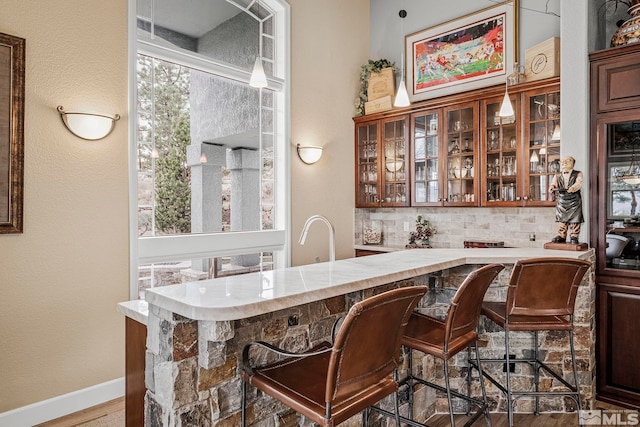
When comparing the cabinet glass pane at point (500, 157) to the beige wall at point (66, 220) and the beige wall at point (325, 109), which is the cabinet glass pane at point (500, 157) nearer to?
the beige wall at point (325, 109)

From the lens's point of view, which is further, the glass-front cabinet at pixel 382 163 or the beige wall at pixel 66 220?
the glass-front cabinet at pixel 382 163

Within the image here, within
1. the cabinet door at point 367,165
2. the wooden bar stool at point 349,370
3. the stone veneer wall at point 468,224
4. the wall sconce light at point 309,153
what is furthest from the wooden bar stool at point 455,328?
the cabinet door at point 367,165

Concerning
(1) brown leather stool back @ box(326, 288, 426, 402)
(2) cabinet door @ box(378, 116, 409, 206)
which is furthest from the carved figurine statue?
(1) brown leather stool back @ box(326, 288, 426, 402)

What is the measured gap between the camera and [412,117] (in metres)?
4.64

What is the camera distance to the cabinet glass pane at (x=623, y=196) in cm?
289

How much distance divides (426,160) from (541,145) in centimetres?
117

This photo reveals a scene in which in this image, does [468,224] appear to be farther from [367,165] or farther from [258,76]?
[258,76]

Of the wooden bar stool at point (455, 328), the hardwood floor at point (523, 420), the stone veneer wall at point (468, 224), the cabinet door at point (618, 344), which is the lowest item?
the hardwood floor at point (523, 420)

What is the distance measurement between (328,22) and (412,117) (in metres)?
1.55

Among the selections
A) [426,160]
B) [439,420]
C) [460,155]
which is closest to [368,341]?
[439,420]

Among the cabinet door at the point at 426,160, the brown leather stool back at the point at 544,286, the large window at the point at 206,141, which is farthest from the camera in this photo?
the cabinet door at the point at 426,160

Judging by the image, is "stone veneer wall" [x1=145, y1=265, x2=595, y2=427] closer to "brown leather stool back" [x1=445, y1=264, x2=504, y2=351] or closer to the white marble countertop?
the white marble countertop

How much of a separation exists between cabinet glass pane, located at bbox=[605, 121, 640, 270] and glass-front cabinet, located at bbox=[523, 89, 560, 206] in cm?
65

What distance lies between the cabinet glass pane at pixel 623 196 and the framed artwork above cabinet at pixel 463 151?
25.9 inches
